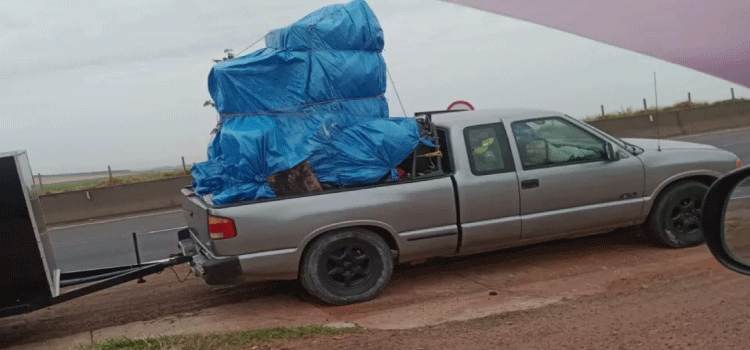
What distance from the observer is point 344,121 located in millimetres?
7152

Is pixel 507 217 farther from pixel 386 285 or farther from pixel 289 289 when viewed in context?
pixel 289 289

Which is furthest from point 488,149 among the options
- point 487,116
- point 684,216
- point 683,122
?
point 683,122

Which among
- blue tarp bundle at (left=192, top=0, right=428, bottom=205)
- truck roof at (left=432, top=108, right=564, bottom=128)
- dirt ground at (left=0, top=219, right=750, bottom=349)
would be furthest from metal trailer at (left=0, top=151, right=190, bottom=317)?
truck roof at (left=432, top=108, right=564, bottom=128)

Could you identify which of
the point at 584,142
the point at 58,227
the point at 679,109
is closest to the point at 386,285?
the point at 584,142

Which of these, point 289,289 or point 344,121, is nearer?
point 344,121

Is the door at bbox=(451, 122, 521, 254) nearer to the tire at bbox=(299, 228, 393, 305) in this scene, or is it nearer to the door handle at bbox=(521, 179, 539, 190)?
the door handle at bbox=(521, 179, 539, 190)

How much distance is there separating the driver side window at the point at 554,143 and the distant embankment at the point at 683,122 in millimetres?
15128

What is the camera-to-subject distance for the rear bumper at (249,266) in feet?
21.4

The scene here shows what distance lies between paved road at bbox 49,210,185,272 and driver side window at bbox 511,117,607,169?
5736 mm

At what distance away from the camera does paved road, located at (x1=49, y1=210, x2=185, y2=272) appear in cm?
1138

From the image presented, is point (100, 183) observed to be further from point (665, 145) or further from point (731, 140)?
point (731, 140)

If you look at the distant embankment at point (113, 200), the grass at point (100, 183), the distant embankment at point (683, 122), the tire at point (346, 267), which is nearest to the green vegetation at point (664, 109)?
the distant embankment at point (683, 122)

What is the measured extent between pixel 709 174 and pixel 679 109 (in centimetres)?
1735

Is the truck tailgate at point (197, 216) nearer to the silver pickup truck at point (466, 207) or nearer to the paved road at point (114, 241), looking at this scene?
the silver pickup truck at point (466, 207)
